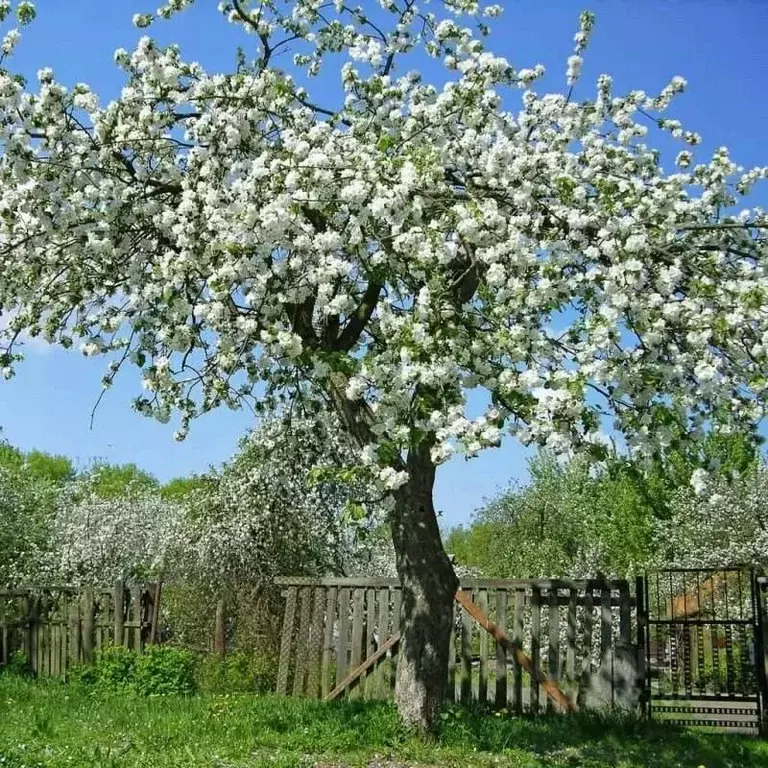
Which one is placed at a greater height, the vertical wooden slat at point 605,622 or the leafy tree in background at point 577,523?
the leafy tree in background at point 577,523

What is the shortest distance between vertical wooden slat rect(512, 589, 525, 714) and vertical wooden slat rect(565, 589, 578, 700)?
56 centimetres

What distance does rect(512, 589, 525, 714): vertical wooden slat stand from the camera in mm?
11922

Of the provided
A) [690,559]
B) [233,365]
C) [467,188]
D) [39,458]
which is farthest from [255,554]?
[39,458]

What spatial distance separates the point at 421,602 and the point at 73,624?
975 cm

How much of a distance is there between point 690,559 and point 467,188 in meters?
17.0

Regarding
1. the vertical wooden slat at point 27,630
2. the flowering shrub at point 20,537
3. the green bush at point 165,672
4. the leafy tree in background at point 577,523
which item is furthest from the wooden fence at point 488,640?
the leafy tree in background at point 577,523

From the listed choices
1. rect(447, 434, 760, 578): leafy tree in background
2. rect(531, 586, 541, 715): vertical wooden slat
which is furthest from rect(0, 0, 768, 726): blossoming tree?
rect(447, 434, 760, 578): leafy tree in background

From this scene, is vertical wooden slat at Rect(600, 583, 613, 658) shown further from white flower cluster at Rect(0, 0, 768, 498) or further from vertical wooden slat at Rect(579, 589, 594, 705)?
white flower cluster at Rect(0, 0, 768, 498)

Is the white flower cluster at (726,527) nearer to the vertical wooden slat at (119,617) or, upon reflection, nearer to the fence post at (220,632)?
the fence post at (220,632)

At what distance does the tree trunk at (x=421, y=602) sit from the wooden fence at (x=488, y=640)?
2546 millimetres

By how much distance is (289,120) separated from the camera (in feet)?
32.0

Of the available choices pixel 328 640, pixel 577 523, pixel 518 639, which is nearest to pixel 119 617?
pixel 328 640

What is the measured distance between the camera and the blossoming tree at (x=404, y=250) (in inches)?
299

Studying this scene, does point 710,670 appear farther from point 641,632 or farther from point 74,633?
point 74,633
